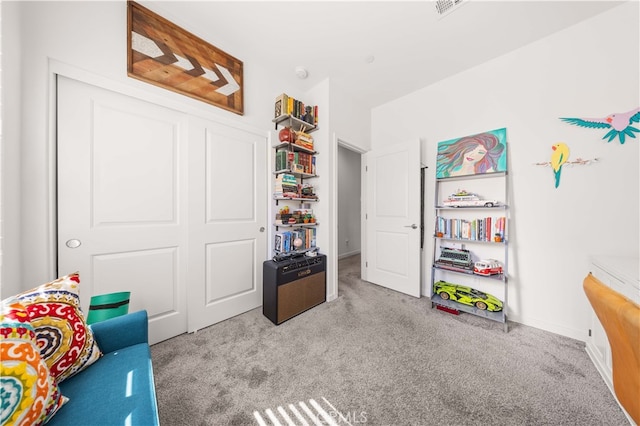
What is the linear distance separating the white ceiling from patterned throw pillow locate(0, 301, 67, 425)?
7.48 feet

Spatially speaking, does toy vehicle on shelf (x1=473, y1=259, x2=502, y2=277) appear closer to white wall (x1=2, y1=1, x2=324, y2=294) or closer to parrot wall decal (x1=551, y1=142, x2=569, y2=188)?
parrot wall decal (x1=551, y1=142, x2=569, y2=188)

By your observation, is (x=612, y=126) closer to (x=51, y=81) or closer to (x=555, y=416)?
(x=555, y=416)

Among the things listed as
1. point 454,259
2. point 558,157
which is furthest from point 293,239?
point 558,157

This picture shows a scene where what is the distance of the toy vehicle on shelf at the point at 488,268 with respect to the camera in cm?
207

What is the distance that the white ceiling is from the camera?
1702mm

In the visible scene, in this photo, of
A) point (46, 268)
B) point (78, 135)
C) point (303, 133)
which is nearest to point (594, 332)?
point (303, 133)

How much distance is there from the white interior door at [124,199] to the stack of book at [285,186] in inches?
35.7

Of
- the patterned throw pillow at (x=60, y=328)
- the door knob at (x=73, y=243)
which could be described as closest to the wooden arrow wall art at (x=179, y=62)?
the door knob at (x=73, y=243)

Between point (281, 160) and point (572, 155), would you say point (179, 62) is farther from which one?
point (572, 155)

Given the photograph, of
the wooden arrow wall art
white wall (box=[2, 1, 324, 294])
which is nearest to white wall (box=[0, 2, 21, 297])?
white wall (box=[2, 1, 324, 294])

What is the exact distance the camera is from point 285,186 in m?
2.38

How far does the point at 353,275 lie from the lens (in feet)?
11.5

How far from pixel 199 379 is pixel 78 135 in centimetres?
185

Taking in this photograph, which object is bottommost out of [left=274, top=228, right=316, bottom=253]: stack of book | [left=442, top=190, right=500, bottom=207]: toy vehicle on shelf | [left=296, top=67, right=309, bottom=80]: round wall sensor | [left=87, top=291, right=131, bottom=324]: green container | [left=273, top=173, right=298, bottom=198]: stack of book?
[left=87, top=291, right=131, bottom=324]: green container
